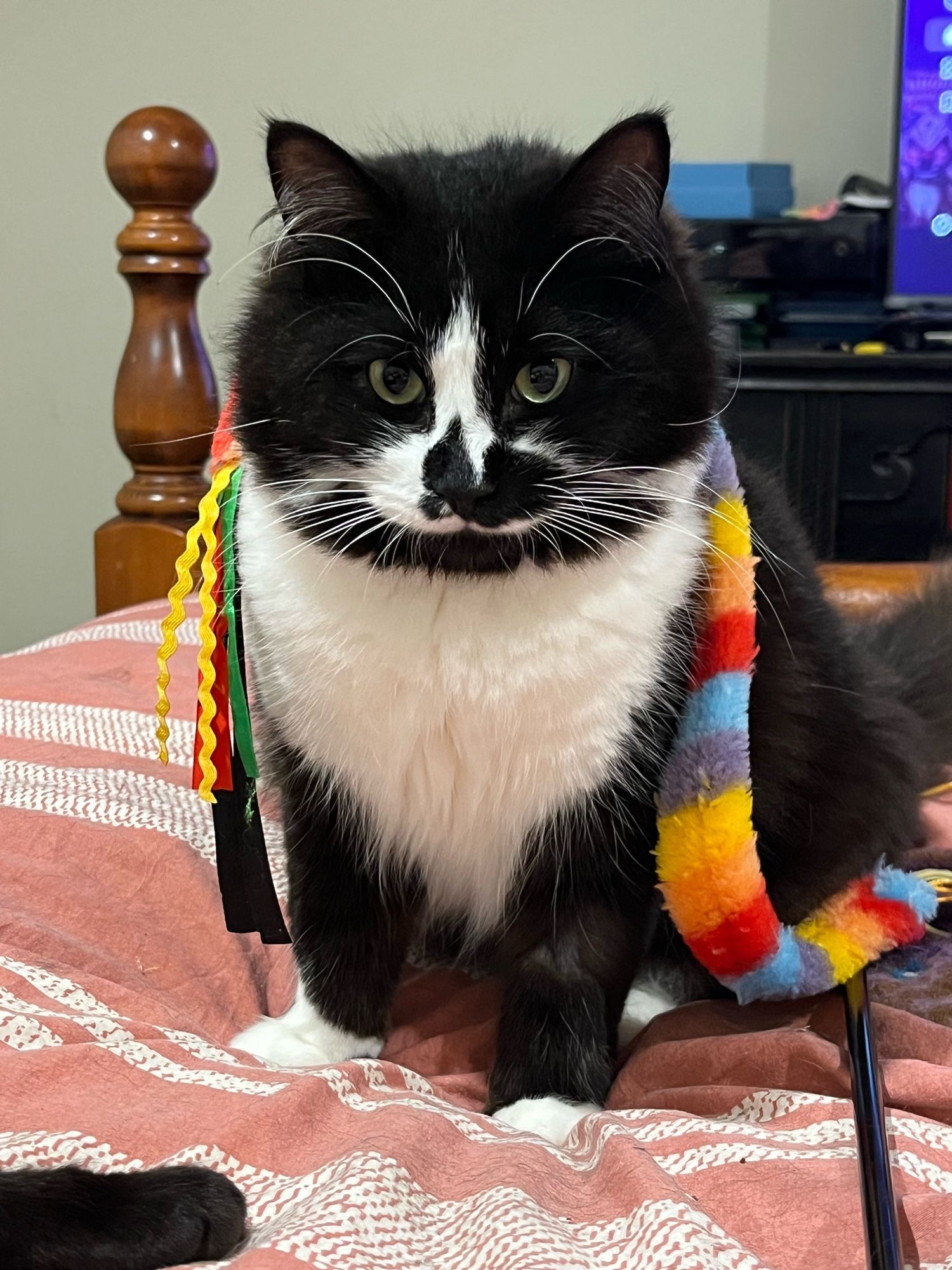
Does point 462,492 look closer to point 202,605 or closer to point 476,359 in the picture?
point 476,359

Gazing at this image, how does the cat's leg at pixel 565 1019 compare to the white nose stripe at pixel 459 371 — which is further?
the cat's leg at pixel 565 1019

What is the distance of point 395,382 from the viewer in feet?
2.65

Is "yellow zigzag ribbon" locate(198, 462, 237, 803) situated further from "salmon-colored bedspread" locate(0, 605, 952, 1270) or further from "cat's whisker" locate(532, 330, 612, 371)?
"cat's whisker" locate(532, 330, 612, 371)

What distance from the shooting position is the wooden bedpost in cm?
177

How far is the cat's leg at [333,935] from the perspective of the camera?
3.11 ft

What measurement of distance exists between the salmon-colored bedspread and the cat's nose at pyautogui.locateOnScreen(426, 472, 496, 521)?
361 mm

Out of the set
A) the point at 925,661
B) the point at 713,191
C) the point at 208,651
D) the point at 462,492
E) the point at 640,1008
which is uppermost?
the point at 713,191

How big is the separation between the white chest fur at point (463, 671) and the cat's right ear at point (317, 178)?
19 centimetres

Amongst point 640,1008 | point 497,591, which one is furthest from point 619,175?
point 640,1008

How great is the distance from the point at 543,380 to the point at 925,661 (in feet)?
2.03

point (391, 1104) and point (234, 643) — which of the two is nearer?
point (391, 1104)

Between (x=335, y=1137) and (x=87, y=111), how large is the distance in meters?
2.48

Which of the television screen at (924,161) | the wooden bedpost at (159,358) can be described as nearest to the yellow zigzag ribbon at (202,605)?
the wooden bedpost at (159,358)

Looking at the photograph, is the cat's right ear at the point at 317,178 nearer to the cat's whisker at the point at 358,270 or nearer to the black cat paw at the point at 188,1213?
the cat's whisker at the point at 358,270
